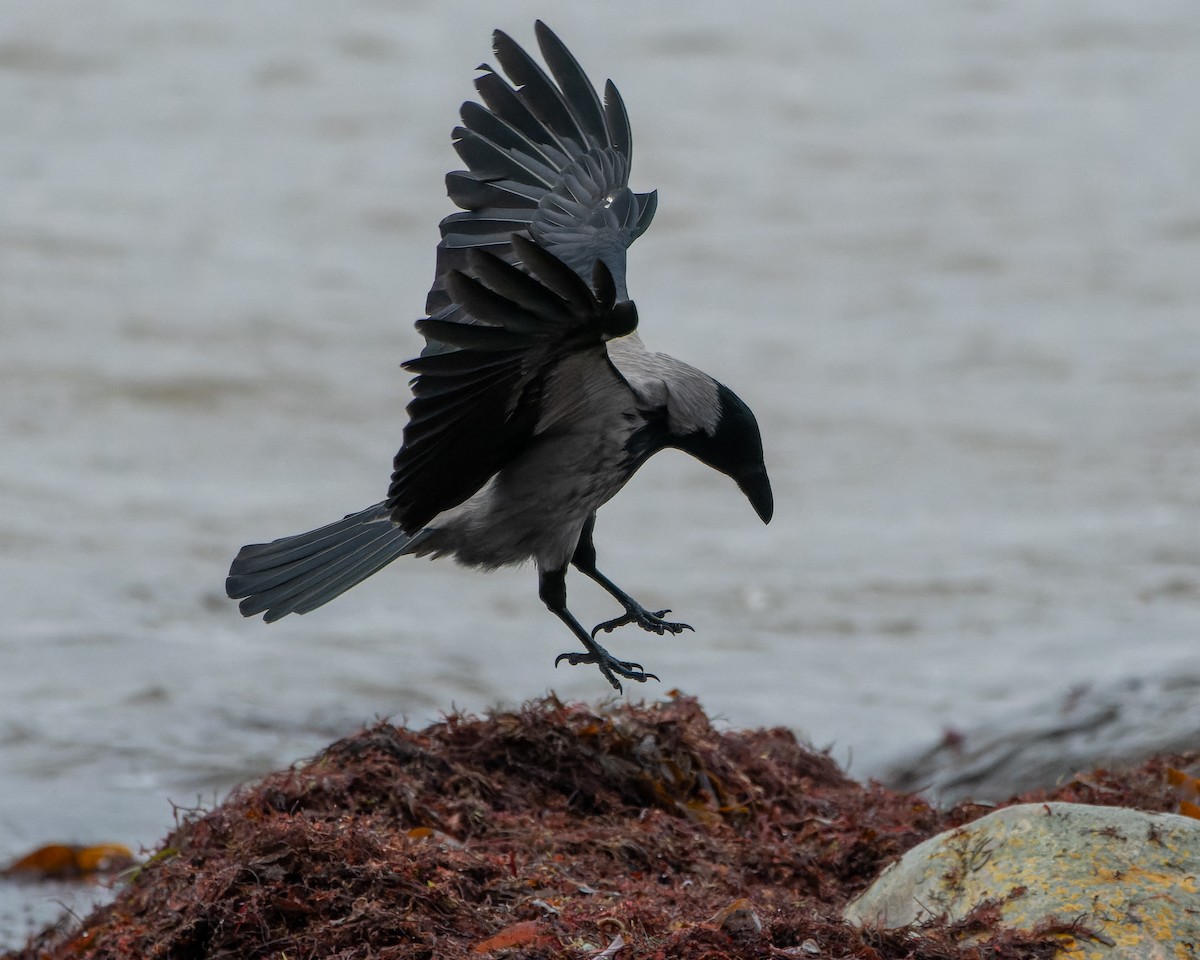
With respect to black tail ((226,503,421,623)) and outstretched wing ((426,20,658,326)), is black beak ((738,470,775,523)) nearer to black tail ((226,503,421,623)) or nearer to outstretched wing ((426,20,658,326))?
outstretched wing ((426,20,658,326))

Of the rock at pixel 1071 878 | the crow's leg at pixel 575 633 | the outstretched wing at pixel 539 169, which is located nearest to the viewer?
the rock at pixel 1071 878

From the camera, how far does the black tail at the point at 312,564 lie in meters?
5.01

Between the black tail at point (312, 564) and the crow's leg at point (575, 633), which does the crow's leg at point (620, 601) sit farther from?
the black tail at point (312, 564)

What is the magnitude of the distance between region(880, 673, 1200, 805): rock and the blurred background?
272 millimetres

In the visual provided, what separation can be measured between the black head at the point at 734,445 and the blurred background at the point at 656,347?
3063mm

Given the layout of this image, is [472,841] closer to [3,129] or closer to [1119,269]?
[1119,269]

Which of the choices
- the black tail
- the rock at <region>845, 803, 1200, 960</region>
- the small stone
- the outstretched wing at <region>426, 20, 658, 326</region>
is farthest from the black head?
the small stone

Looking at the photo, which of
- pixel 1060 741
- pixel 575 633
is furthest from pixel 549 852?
pixel 1060 741

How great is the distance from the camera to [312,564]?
5160 millimetres

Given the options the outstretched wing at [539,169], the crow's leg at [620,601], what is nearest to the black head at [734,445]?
the crow's leg at [620,601]

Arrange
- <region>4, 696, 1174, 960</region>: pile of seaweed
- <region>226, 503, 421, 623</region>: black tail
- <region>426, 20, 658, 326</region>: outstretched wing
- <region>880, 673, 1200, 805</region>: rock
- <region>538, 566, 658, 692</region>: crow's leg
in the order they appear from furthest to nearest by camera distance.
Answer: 1. <region>880, 673, 1200, 805</region>: rock
2. <region>426, 20, 658, 326</region>: outstretched wing
3. <region>538, 566, 658, 692</region>: crow's leg
4. <region>226, 503, 421, 623</region>: black tail
5. <region>4, 696, 1174, 960</region>: pile of seaweed

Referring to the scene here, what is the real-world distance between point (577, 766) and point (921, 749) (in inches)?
140

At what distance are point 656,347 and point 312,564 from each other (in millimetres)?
9144

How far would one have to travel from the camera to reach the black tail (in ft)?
16.4
